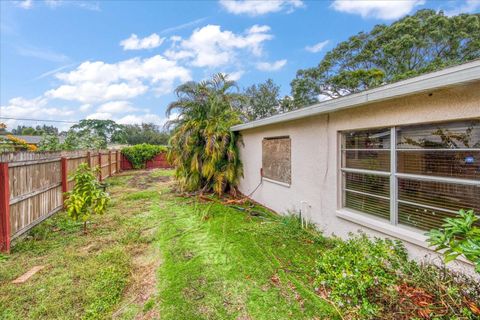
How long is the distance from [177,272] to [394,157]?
331 centimetres

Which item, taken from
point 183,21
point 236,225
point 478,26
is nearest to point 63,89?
point 183,21

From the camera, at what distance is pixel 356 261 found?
2.98m

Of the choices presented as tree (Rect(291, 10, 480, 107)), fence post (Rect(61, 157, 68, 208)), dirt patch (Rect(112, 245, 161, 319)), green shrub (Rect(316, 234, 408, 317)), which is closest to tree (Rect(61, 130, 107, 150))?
fence post (Rect(61, 157, 68, 208))

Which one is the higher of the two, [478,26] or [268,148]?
[478,26]

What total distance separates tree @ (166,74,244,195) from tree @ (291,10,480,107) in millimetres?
12370

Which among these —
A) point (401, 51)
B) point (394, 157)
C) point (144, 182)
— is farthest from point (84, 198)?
point (401, 51)

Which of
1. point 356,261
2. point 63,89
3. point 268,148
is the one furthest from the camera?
point 63,89

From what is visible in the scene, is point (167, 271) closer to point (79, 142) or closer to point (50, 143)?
point (50, 143)

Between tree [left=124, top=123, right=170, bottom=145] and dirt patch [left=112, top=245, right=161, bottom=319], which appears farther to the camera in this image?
tree [left=124, top=123, right=170, bottom=145]

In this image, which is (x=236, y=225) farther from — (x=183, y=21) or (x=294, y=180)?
(x=183, y=21)

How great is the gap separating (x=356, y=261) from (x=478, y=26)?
24618 millimetres

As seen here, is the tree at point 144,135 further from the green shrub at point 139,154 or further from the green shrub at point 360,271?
the green shrub at point 360,271

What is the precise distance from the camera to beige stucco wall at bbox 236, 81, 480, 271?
254cm

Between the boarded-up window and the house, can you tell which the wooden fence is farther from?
the boarded-up window
